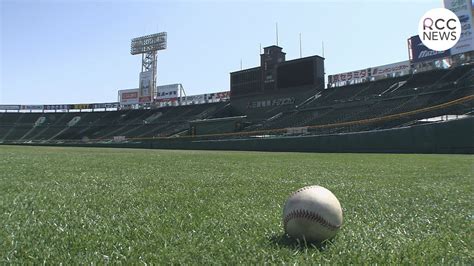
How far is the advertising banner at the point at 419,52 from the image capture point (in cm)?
3828

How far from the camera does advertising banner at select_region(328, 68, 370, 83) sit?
43.4 m

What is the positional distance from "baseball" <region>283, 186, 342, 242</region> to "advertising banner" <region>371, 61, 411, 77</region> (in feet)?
138

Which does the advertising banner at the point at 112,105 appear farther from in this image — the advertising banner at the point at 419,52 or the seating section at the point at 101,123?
the advertising banner at the point at 419,52

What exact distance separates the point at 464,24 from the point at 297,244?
41374 mm

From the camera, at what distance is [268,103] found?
44.2 meters

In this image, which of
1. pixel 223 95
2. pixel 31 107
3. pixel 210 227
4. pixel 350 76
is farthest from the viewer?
pixel 31 107

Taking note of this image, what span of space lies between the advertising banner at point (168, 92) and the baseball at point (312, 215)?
2390 inches

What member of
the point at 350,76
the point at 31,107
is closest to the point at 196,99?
the point at 350,76

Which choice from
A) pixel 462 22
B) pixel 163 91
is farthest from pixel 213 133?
pixel 462 22

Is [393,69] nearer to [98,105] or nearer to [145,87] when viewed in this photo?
[145,87]

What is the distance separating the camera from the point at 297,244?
2529 millimetres

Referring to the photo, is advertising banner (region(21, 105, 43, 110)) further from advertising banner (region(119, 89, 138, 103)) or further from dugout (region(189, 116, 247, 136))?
dugout (region(189, 116, 247, 136))

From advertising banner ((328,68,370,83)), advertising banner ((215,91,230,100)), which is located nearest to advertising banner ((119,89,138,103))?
advertising banner ((215,91,230,100))

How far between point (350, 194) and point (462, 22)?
3864cm
